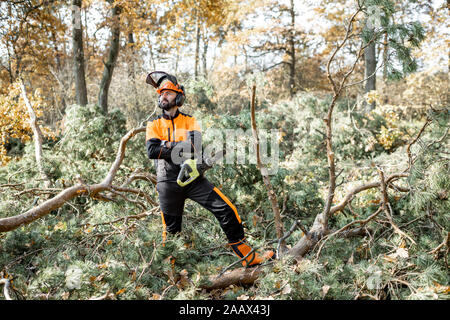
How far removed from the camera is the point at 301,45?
1327 centimetres

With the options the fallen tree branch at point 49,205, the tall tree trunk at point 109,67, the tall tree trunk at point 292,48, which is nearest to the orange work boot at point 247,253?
the fallen tree branch at point 49,205

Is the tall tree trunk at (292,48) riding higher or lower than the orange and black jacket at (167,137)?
higher

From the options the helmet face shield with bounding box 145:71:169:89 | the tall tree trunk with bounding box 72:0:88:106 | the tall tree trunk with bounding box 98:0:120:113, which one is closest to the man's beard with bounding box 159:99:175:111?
the helmet face shield with bounding box 145:71:169:89

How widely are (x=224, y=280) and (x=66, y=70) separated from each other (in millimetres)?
13277

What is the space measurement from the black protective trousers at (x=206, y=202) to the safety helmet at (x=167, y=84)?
820mm

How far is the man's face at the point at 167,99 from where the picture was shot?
10.5 ft

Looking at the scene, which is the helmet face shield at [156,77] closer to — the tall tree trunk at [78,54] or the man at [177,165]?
the man at [177,165]

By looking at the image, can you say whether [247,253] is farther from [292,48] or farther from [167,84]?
[292,48]

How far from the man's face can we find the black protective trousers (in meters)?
0.76

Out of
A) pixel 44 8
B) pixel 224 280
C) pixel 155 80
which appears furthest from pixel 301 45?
pixel 224 280

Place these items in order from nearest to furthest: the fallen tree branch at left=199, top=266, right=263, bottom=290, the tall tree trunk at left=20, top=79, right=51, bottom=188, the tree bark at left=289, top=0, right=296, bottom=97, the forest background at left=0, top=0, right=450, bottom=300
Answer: the forest background at left=0, top=0, right=450, bottom=300 < the fallen tree branch at left=199, top=266, right=263, bottom=290 < the tall tree trunk at left=20, top=79, right=51, bottom=188 < the tree bark at left=289, top=0, right=296, bottom=97

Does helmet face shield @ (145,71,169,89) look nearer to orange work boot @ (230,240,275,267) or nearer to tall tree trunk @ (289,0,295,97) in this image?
orange work boot @ (230,240,275,267)

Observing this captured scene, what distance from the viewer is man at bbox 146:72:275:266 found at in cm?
316
